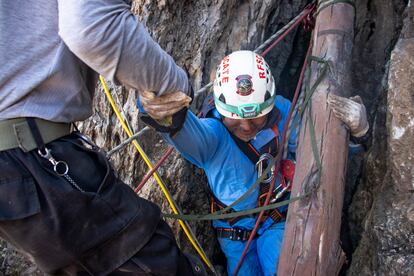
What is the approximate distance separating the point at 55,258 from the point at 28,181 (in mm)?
389

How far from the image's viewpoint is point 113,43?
5.10ft

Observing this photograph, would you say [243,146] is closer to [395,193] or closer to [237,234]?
[237,234]

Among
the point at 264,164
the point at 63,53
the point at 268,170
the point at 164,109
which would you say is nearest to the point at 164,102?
the point at 164,109

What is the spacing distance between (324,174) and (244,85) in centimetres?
88

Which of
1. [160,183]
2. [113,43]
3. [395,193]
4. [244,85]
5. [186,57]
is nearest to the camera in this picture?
[113,43]

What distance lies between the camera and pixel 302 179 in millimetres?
2516

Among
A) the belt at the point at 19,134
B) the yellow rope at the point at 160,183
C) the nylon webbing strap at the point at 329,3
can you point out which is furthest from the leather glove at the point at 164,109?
the nylon webbing strap at the point at 329,3

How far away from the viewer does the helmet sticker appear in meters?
3.01

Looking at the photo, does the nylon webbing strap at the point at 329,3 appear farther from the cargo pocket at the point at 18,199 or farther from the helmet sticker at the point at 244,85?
the cargo pocket at the point at 18,199

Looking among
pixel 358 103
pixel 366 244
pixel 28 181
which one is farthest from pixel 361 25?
→ pixel 28 181

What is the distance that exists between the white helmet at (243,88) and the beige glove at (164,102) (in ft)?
3.23

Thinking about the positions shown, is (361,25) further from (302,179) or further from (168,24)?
(302,179)

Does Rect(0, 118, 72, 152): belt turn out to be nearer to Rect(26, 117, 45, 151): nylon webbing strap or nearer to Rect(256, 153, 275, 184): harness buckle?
Rect(26, 117, 45, 151): nylon webbing strap

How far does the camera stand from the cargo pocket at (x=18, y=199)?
1.71 metres
